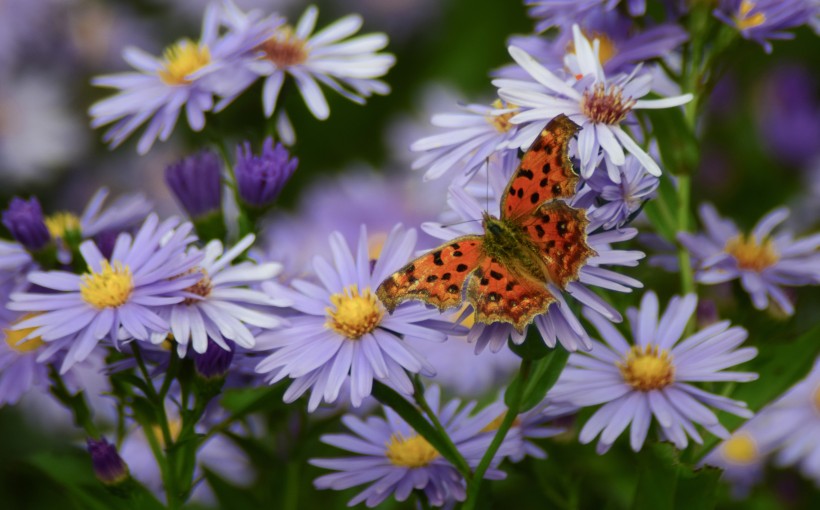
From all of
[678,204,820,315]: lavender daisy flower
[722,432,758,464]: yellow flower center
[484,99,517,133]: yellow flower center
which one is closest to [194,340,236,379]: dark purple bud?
[484,99,517,133]: yellow flower center

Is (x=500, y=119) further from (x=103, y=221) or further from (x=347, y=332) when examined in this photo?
(x=103, y=221)

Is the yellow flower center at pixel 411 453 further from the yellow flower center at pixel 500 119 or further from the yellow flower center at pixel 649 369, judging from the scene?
the yellow flower center at pixel 500 119

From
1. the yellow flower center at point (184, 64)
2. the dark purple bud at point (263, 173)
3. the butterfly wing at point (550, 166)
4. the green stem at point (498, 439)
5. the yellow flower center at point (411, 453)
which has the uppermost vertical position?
the yellow flower center at point (184, 64)

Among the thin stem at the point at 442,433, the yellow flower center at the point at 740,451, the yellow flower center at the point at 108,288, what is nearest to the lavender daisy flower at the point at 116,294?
the yellow flower center at the point at 108,288

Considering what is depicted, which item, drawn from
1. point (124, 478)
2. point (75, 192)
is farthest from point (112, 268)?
point (75, 192)

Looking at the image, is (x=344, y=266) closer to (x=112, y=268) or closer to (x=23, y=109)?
(x=112, y=268)

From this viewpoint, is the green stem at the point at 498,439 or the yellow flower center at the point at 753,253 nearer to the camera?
the green stem at the point at 498,439

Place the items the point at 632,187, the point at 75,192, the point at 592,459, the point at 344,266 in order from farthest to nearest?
the point at 75,192 → the point at 592,459 → the point at 344,266 → the point at 632,187
